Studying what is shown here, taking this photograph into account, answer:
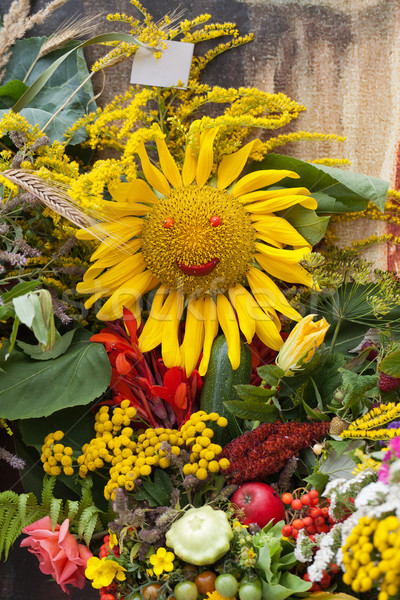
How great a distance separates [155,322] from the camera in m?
1.10

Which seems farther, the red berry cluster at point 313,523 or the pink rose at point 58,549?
the pink rose at point 58,549

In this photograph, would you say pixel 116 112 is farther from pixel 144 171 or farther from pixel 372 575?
pixel 372 575

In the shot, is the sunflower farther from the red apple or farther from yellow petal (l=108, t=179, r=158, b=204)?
the red apple

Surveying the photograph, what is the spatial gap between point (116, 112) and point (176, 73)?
18 cm

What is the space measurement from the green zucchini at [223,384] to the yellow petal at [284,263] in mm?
165

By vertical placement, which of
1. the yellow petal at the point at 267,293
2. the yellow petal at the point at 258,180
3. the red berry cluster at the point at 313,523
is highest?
the yellow petal at the point at 258,180

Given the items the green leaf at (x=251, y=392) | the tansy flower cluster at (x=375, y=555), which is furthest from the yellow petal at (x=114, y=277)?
the tansy flower cluster at (x=375, y=555)

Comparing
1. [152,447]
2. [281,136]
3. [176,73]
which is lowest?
[152,447]

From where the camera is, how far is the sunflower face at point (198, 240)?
1.03 m

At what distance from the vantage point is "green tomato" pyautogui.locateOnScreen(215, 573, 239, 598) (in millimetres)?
767

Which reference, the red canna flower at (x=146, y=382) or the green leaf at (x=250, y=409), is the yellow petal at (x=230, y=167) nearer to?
the red canna flower at (x=146, y=382)

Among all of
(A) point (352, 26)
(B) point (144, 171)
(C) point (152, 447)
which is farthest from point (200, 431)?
(A) point (352, 26)

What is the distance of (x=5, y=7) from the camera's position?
127 cm

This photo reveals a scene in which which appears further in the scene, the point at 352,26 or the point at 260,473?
the point at 352,26
